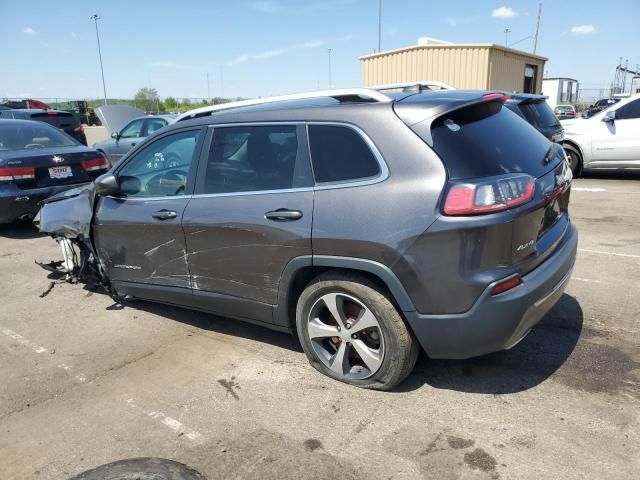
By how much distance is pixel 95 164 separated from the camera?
781cm

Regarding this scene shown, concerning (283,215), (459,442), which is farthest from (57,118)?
(459,442)

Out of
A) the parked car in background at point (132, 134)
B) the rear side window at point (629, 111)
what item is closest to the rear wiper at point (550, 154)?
the rear side window at point (629, 111)

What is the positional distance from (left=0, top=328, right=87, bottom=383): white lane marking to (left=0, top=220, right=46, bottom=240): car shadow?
12.2ft

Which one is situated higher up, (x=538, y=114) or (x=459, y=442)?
(x=538, y=114)

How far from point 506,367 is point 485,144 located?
4.84ft

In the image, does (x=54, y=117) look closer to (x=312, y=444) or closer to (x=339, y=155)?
(x=339, y=155)

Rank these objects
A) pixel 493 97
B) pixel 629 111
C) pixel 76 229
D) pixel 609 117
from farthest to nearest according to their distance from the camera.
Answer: pixel 609 117 → pixel 629 111 → pixel 76 229 → pixel 493 97

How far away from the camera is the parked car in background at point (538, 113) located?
9.12 meters

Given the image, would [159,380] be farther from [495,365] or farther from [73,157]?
[73,157]

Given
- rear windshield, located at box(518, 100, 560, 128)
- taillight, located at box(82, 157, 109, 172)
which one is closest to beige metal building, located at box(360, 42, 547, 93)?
rear windshield, located at box(518, 100, 560, 128)

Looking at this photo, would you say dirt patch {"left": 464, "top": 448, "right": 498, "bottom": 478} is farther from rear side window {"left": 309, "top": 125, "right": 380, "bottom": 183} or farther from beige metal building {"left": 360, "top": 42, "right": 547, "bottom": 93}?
beige metal building {"left": 360, "top": 42, "right": 547, "bottom": 93}

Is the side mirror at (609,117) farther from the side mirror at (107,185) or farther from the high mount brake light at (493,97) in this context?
the side mirror at (107,185)

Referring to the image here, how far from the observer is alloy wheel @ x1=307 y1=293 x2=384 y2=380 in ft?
9.87

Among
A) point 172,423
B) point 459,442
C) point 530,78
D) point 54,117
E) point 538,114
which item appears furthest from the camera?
point 530,78
